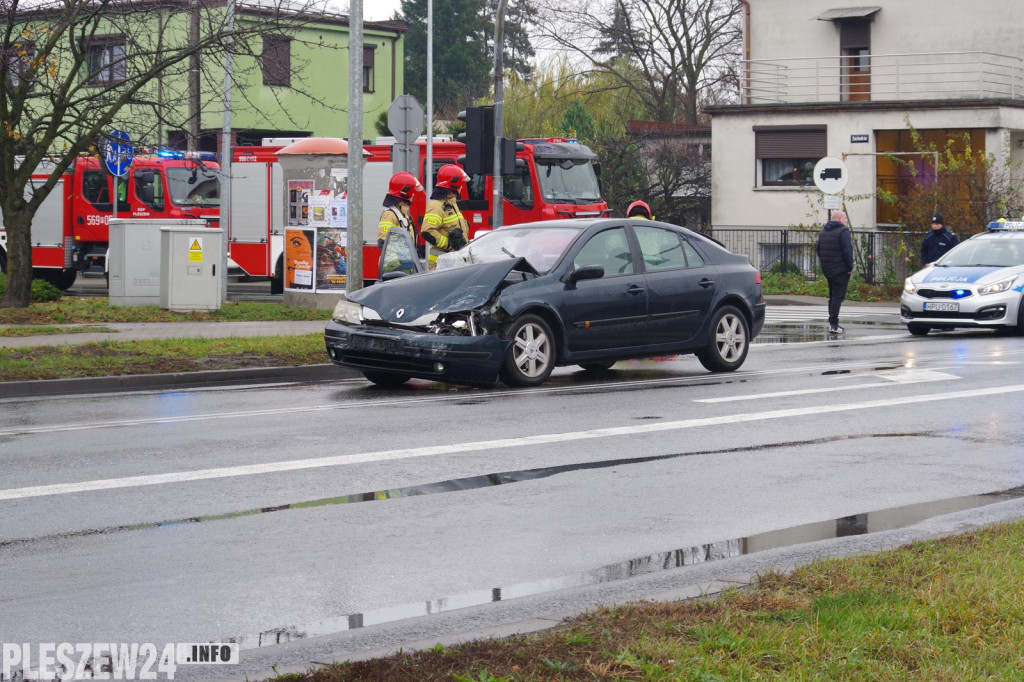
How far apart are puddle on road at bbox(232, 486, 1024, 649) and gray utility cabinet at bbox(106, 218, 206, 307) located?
17402 mm

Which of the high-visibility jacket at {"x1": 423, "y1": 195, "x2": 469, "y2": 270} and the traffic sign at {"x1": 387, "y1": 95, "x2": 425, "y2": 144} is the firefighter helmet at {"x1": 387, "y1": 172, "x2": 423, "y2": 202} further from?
the traffic sign at {"x1": 387, "y1": 95, "x2": 425, "y2": 144}

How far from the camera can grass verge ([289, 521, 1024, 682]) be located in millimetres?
4586

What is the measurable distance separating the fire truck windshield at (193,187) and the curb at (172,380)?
2071 centimetres

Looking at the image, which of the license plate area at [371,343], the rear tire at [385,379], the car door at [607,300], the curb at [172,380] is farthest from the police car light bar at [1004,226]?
the license plate area at [371,343]

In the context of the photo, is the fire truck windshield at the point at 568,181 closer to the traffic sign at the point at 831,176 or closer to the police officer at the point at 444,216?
the traffic sign at the point at 831,176

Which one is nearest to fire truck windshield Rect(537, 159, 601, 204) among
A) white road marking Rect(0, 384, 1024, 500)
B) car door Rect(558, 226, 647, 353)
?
car door Rect(558, 226, 647, 353)

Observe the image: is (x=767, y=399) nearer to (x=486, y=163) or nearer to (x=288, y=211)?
(x=486, y=163)

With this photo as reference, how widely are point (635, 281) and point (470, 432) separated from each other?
417 cm

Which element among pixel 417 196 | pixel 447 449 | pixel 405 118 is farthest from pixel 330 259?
pixel 447 449

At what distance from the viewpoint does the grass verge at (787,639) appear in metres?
4.59

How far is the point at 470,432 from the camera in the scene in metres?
10.6

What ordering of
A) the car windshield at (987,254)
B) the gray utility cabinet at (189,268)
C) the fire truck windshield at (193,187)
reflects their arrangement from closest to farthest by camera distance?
the car windshield at (987,254)
the gray utility cabinet at (189,268)
the fire truck windshield at (193,187)

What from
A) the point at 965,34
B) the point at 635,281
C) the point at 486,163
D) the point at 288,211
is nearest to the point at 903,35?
the point at 965,34

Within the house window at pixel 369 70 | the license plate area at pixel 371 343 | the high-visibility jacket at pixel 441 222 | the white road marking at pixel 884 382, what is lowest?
the white road marking at pixel 884 382
